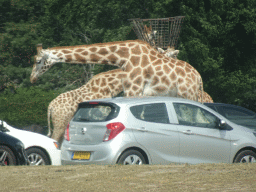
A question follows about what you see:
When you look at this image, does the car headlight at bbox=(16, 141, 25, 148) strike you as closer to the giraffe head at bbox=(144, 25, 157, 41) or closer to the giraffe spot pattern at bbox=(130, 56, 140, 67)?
the giraffe spot pattern at bbox=(130, 56, 140, 67)

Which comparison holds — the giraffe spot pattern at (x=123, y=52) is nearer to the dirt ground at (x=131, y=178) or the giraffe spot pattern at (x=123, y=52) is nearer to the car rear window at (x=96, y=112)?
the car rear window at (x=96, y=112)

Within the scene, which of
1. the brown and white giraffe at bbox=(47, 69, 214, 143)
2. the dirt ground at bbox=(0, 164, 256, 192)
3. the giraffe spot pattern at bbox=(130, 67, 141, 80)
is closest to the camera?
the dirt ground at bbox=(0, 164, 256, 192)

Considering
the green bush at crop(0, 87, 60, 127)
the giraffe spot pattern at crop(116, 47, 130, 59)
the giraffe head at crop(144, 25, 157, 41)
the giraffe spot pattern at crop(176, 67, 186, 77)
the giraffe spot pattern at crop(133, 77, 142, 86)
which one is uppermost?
the giraffe head at crop(144, 25, 157, 41)

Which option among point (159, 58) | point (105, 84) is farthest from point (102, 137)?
point (105, 84)

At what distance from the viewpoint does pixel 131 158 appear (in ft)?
32.0

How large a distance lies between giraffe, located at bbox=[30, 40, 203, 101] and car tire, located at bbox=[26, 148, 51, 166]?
346cm

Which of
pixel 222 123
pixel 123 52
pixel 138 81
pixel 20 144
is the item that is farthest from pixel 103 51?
pixel 222 123

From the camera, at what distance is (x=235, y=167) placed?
9023mm

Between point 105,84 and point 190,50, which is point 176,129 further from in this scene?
point 190,50

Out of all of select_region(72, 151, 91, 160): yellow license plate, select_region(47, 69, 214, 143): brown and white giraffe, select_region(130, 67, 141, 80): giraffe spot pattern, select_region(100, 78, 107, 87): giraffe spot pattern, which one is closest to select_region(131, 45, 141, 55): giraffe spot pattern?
select_region(130, 67, 141, 80): giraffe spot pattern

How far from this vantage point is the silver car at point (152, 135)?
9719 mm

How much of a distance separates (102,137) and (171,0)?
14.9m

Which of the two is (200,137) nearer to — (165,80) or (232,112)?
(232,112)

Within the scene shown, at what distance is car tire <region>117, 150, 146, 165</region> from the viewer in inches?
380
